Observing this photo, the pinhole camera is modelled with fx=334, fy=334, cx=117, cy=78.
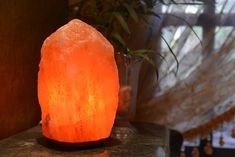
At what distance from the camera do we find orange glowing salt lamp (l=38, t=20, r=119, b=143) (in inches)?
26.7

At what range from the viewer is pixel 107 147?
0.75 m

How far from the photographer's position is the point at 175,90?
149cm

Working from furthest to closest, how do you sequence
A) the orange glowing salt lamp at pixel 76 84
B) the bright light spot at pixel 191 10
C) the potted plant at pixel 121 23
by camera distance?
the bright light spot at pixel 191 10, the potted plant at pixel 121 23, the orange glowing salt lamp at pixel 76 84

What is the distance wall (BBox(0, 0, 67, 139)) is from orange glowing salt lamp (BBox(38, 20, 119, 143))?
18 cm

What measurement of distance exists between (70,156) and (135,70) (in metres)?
0.59

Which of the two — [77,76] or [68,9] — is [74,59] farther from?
[68,9]

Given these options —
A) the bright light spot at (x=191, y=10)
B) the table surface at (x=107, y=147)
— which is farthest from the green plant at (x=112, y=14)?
the table surface at (x=107, y=147)

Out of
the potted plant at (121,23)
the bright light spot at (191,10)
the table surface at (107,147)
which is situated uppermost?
the bright light spot at (191,10)

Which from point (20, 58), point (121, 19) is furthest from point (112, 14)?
point (20, 58)

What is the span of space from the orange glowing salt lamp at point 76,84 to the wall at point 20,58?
0.59ft

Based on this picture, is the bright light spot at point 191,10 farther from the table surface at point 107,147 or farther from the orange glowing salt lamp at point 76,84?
the orange glowing salt lamp at point 76,84

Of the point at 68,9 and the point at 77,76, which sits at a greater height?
the point at 68,9

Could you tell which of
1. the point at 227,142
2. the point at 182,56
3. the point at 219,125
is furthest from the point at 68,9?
the point at 227,142

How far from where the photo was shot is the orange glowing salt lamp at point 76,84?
679 millimetres
